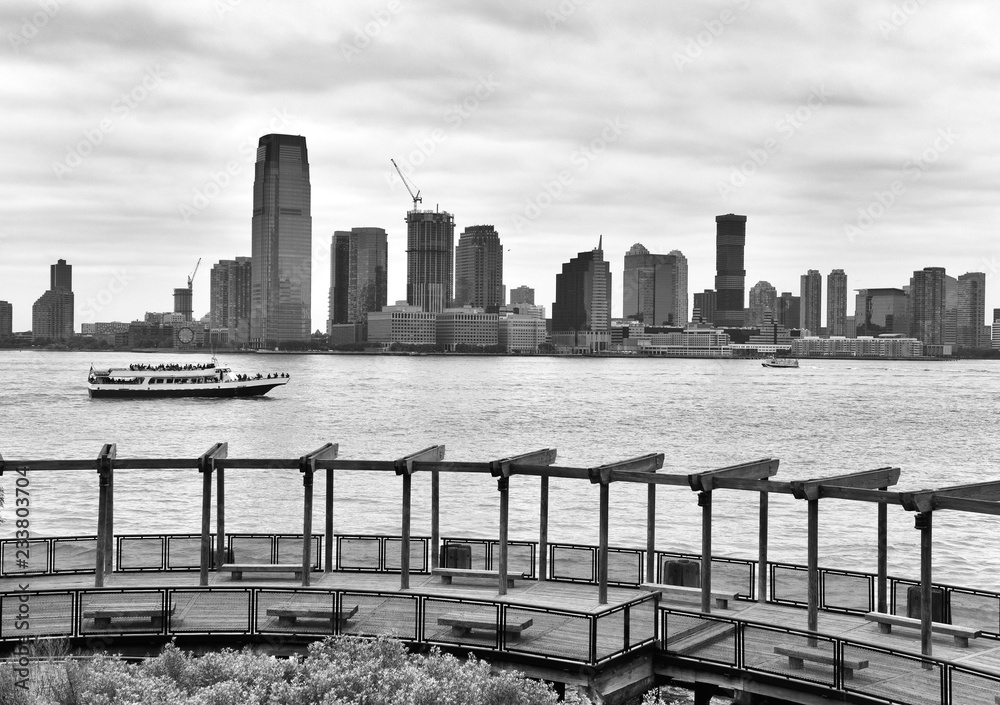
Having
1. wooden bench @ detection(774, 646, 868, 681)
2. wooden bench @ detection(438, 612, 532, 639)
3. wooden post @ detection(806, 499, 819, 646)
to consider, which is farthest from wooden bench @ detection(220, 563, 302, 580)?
wooden post @ detection(806, 499, 819, 646)

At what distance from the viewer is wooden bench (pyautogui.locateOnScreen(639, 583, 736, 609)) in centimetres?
2045

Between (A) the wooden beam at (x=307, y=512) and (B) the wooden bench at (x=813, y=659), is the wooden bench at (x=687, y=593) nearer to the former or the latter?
(B) the wooden bench at (x=813, y=659)

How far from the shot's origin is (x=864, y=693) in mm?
15695

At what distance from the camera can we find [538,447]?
8262cm

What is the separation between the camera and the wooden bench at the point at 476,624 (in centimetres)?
1775

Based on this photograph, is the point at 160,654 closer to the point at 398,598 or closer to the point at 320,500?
the point at 398,598

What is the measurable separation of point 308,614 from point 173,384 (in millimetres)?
131363

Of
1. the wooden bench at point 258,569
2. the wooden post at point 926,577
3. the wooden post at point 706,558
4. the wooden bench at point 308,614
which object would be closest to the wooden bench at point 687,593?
the wooden post at point 706,558

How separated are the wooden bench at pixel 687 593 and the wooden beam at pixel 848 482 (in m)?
2.61

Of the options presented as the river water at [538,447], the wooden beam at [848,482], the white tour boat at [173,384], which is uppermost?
→ the wooden beam at [848,482]

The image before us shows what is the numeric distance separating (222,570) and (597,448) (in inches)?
2532

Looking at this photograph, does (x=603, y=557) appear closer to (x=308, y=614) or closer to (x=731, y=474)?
(x=731, y=474)

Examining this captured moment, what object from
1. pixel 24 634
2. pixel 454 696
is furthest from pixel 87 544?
pixel 454 696

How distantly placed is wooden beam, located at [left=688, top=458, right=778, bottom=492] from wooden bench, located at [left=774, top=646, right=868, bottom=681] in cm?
331
